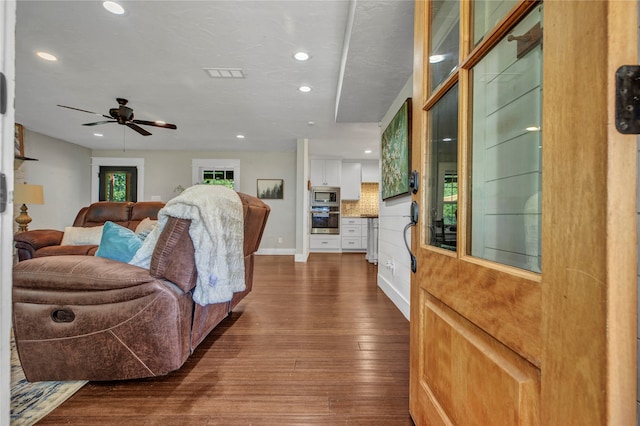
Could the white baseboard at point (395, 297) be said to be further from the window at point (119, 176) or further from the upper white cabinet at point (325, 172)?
the window at point (119, 176)

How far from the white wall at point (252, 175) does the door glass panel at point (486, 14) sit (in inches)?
242

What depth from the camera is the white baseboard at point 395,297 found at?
8.18 ft

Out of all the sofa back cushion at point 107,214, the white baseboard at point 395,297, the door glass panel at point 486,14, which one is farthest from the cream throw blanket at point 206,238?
the sofa back cushion at point 107,214

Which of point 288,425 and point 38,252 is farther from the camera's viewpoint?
point 38,252

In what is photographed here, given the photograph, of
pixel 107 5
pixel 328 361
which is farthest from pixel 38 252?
pixel 328 361

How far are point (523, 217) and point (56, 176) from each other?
313 inches

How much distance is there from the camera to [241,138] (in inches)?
226

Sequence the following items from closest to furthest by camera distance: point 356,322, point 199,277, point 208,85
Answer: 1. point 199,277
2. point 356,322
3. point 208,85


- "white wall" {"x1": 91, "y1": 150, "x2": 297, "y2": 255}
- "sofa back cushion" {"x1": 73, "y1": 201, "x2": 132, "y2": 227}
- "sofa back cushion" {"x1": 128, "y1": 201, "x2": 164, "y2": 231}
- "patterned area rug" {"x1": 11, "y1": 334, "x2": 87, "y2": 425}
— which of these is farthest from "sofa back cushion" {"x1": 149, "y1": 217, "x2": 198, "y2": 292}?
"white wall" {"x1": 91, "y1": 150, "x2": 297, "y2": 255}

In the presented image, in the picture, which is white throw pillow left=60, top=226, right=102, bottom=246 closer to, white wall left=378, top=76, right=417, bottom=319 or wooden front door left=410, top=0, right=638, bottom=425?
white wall left=378, top=76, right=417, bottom=319

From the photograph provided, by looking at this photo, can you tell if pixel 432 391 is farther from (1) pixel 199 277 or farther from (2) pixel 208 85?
(2) pixel 208 85

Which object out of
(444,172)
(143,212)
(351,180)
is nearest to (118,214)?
(143,212)

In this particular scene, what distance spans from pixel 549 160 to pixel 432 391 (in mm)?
853

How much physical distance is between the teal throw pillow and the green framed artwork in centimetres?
208
